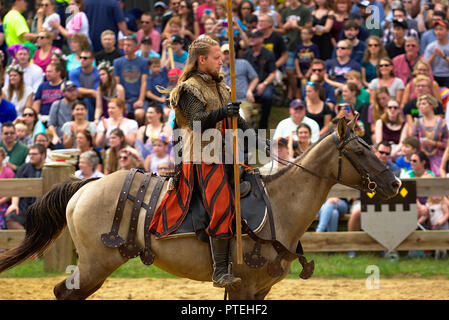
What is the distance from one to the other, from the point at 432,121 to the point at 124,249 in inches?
236

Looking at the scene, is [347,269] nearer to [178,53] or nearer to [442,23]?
[442,23]

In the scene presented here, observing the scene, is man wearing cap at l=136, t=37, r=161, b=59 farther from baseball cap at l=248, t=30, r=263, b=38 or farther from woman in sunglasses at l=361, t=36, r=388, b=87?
woman in sunglasses at l=361, t=36, r=388, b=87

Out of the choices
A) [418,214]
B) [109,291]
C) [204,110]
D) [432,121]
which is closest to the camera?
[204,110]

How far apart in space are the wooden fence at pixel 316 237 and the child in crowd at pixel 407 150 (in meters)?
0.87

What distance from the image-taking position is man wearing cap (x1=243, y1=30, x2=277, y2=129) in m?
12.5

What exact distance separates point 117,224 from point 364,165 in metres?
2.00

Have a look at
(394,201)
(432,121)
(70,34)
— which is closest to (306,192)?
(394,201)

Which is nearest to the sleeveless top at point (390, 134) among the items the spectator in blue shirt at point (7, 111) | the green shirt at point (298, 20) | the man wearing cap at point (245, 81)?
the man wearing cap at point (245, 81)

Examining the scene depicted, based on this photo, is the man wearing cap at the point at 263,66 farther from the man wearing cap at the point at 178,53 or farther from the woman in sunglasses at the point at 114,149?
the woman in sunglasses at the point at 114,149

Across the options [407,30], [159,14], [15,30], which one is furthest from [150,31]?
[407,30]

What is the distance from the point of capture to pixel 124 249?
19.8 feet

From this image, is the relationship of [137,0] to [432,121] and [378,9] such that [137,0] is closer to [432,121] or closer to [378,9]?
[378,9]

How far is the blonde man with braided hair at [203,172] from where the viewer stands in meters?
5.75

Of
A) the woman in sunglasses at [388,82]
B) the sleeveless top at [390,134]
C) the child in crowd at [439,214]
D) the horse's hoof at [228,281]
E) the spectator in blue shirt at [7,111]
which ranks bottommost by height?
the horse's hoof at [228,281]
